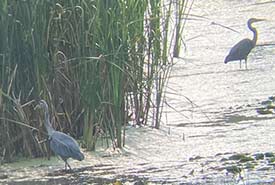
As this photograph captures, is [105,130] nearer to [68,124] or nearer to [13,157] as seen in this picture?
[68,124]

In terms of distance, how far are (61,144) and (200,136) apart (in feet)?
4.51

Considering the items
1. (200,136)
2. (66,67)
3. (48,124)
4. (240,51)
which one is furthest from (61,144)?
(240,51)

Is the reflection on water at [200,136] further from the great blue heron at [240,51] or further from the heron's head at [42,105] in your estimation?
the heron's head at [42,105]

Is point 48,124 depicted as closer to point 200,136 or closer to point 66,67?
point 66,67

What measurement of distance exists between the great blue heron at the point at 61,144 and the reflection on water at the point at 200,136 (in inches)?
5.4

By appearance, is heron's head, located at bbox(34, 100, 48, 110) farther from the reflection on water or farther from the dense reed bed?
the reflection on water

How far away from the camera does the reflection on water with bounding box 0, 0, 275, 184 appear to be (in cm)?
602

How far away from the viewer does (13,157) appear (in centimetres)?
665

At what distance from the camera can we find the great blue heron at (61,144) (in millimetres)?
6199

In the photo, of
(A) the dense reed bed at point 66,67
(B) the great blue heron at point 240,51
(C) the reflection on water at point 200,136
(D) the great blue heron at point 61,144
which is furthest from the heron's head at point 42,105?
(B) the great blue heron at point 240,51

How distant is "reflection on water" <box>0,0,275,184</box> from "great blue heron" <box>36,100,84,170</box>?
0.14 meters

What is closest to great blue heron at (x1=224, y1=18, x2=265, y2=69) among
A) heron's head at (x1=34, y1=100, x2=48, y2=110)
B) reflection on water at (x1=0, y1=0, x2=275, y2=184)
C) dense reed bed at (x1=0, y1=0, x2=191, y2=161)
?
reflection on water at (x1=0, y1=0, x2=275, y2=184)

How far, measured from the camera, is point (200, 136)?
7188 mm

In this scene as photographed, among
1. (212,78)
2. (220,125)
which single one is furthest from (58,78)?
(212,78)
